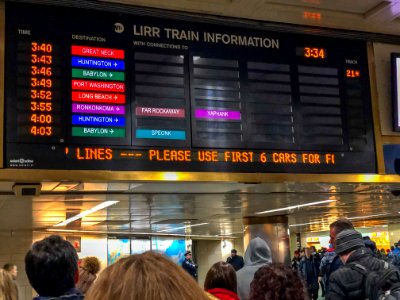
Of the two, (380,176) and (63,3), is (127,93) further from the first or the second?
(380,176)

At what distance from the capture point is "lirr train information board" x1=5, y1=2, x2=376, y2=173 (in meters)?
3.89

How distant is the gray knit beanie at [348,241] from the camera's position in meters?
3.39

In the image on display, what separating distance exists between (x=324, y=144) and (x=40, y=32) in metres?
2.49

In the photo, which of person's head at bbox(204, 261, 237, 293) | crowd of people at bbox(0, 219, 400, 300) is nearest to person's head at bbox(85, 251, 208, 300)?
crowd of people at bbox(0, 219, 400, 300)

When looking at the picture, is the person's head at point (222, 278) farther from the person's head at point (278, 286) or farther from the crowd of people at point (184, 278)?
the person's head at point (278, 286)

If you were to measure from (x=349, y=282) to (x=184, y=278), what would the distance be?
7.82 feet

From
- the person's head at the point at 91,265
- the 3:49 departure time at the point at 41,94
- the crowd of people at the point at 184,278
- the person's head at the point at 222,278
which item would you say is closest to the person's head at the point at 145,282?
the crowd of people at the point at 184,278

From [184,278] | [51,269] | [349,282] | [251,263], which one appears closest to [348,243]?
[349,282]

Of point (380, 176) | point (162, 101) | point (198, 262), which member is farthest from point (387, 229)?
point (162, 101)

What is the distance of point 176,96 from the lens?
4250 millimetres

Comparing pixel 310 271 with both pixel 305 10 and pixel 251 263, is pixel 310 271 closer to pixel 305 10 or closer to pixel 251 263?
pixel 251 263

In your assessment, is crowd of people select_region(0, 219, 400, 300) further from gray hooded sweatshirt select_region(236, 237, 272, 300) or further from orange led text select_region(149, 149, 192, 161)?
orange led text select_region(149, 149, 192, 161)

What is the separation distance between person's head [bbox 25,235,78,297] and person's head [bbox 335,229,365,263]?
1.73 meters

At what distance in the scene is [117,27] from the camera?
4.20m
